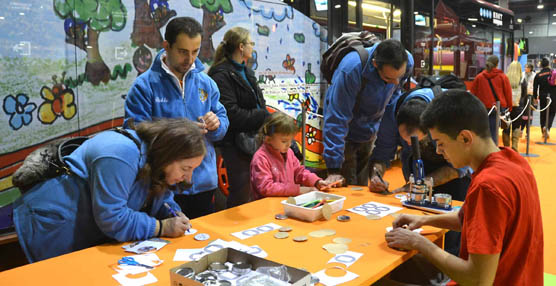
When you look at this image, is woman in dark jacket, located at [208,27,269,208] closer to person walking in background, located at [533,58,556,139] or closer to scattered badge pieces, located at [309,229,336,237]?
scattered badge pieces, located at [309,229,336,237]

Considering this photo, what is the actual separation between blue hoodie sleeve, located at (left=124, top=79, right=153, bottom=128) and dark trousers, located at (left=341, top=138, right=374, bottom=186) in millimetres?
1579

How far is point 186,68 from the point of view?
2.32 m

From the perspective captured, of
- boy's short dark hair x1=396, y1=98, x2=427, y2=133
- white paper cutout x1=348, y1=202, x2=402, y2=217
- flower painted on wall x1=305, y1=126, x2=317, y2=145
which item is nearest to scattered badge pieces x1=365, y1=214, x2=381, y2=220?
white paper cutout x1=348, y1=202, x2=402, y2=217

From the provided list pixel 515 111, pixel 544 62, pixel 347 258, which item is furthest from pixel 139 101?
pixel 544 62

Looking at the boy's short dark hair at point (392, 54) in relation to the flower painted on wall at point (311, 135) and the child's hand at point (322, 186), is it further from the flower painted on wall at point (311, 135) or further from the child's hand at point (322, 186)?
the flower painted on wall at point (311, 135)

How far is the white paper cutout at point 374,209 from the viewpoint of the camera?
6.96 feet

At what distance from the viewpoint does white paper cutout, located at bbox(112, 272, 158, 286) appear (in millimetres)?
1345

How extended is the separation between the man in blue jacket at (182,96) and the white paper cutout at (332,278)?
103 centimetres

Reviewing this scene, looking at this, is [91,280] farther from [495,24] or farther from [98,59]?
[495,24]

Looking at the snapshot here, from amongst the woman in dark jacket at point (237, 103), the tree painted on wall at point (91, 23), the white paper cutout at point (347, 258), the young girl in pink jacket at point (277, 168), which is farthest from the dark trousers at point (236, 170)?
the white paper cutout at point (347, 258)

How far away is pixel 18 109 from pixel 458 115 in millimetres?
2450

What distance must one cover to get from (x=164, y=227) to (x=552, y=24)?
75.5ft

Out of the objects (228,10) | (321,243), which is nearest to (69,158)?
(321,243)

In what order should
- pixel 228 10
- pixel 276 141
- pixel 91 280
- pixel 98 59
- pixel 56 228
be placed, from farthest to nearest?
1. pixel 228 10
2. pixel 98 59
3. pixel 276 141
4. pixel 56 228
5. pixel 91 280
